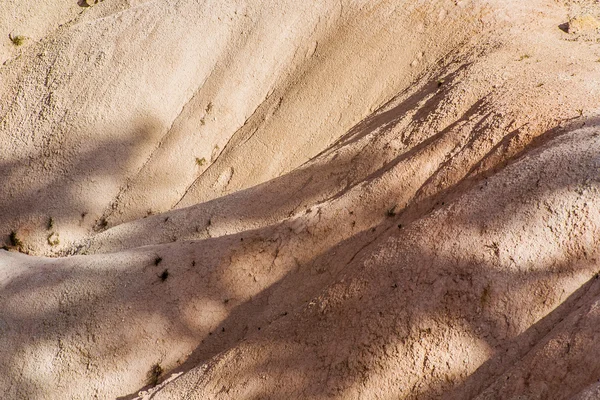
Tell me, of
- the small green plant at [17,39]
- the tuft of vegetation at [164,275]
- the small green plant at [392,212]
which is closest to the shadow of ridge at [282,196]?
the small green plant at [392,212]

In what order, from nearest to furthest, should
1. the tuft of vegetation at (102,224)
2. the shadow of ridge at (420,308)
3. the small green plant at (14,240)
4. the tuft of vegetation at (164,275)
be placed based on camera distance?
the shadow of ridge at (420,308) → the tuft of vegetation at (164,275) → the tuft of vegetation at (102,224) → the small green plant at (14,240)

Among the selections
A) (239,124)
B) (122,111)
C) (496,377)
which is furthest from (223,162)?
(496,377)

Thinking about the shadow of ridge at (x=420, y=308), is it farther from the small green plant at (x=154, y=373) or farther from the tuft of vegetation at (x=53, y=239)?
the tuft of vegetation at (x=53, y=239)

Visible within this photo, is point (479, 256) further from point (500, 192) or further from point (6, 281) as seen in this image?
point (6, 281)

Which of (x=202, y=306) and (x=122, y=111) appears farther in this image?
(x=122, y=111)

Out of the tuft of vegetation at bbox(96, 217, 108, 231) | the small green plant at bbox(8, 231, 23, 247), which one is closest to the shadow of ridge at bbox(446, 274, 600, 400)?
the tuft of vegetation at bbox(96, 217, 108, 231)

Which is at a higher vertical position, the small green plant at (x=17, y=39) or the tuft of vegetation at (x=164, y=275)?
the small green plant at (x=17, y=39)

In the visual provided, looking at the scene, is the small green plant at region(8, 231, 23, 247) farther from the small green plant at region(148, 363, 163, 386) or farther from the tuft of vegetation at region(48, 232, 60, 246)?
the small green plant at region(148, 363, 163, 386)
